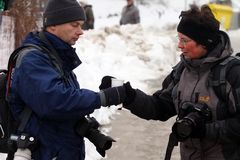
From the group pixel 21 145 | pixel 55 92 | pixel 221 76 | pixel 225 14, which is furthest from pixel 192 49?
pixel 225 14

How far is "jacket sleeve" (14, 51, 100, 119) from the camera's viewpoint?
3.12 m

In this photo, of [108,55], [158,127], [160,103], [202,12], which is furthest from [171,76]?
[108,55]

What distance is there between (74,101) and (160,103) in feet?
3.13

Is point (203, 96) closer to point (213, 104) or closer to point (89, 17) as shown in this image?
point (213, 104)

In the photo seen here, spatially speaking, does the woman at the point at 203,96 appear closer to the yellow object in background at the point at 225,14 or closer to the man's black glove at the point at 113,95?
the man's black glove at the point at 113,95

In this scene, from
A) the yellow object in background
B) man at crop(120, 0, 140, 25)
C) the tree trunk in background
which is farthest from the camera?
the yellow object in background

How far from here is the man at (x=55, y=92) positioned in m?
3.14

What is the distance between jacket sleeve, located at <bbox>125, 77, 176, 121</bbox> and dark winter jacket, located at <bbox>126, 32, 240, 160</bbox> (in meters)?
0.15

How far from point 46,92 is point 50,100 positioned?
0.06 metres

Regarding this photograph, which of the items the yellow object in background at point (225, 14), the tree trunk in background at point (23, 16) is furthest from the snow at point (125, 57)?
the tree trunk in background at point (23, 16)

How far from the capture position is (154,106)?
3891 mm

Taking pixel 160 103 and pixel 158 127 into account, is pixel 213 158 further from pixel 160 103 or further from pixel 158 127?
pixel 158 127

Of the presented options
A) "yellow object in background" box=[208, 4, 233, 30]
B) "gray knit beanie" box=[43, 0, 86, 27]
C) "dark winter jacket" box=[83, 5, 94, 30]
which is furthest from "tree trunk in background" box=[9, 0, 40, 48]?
"yellow object in background" box=[208, 4, 233, 30]

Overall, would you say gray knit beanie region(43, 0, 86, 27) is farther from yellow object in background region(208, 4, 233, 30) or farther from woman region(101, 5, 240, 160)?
yellow object in background region(208, 4, 233, 30)
